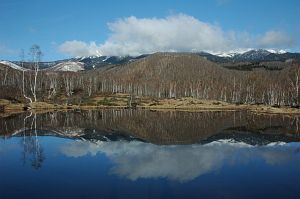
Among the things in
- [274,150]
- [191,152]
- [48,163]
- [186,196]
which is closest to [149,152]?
[191,152]

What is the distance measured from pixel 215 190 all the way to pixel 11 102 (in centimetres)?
9421

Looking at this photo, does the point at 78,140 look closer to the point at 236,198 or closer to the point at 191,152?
the point at 191,152

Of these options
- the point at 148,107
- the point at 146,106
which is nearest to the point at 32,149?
the point at 148,107

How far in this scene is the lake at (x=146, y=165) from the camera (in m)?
21.5

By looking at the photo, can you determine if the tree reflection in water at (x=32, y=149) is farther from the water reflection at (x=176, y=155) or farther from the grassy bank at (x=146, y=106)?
the grassy bank at (x=146, y=106)

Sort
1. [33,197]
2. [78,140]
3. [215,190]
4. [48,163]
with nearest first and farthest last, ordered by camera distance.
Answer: [33,197] < [215,190] < [48,163] < [78,140]

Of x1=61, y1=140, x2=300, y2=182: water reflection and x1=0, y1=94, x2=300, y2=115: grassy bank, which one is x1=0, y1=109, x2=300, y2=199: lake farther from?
x1=0, y1=94, x2=300, y2=115: grassy bank

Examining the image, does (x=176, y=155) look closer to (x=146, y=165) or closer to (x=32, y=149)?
(x=146, y=165)

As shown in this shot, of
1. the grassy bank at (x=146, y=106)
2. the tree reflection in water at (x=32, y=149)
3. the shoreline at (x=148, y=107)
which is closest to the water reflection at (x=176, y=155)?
the tree reflection in water at (x=32, y=149)

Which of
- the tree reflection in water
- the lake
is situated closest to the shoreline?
the tree reflection in water

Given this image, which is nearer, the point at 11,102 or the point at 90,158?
the point at 90,158

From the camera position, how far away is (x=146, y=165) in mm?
29000

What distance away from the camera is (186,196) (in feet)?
67.1

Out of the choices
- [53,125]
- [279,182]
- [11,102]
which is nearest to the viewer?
[279,182]
